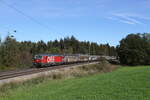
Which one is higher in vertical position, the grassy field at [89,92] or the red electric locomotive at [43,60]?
A: the red electric locomotive at [43,60]

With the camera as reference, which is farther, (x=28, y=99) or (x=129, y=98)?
(x=28, y=99)

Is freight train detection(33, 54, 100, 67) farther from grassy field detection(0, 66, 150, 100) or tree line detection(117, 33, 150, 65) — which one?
grassy field detection(0, 66, 150, 100)

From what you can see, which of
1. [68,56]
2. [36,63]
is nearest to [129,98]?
[36,63]

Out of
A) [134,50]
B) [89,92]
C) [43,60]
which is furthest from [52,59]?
[134,50]

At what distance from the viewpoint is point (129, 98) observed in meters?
10.3

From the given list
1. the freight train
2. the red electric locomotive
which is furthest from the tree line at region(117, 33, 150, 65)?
the red electric locomotive

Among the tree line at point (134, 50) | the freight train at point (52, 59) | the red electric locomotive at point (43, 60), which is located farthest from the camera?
the tree line at point (134, 50)

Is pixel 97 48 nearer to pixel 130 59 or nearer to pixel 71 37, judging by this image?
pixel 71 37

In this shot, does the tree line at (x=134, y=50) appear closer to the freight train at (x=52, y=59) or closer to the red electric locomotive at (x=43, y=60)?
the freight train at (x=52, y=59)

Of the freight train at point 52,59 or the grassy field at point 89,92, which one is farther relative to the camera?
the freight train at point 52,59

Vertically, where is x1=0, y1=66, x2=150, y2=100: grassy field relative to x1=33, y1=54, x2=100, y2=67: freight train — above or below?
below

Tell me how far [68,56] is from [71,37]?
92.7 metres

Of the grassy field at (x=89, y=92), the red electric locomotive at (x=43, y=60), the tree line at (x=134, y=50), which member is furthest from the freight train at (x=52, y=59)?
the grassy field at (x=89, y=92)

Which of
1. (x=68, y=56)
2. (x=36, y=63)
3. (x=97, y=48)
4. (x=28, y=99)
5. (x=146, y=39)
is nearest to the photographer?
(x=28, y=99)
